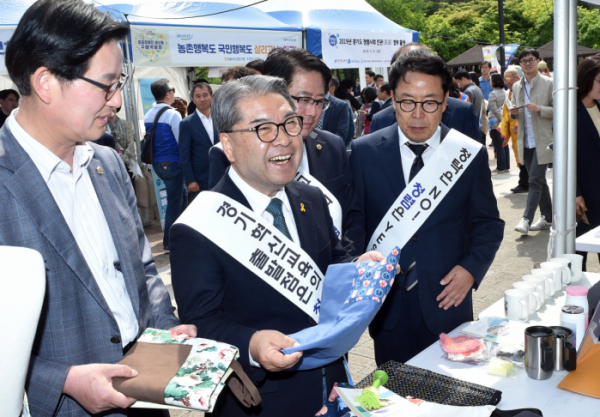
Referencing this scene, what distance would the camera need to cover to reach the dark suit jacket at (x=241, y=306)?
5.58 ft

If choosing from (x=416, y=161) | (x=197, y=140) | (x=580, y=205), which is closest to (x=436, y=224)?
(x=416, y=161)

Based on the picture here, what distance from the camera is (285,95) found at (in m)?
1.88

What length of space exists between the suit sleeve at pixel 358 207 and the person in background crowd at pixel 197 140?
3.58 meters

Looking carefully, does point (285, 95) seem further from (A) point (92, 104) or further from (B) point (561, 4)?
(B) point (561, 4)

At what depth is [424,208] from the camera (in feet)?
8.27

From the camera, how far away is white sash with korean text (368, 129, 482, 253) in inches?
98.3

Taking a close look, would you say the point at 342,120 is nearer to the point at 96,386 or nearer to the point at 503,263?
the point at 503,263

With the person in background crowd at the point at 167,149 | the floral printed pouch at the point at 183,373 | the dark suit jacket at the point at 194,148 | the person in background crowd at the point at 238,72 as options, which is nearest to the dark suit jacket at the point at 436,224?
the floral printed pouch at the point at 183,373

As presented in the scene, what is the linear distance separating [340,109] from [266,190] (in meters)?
4.59

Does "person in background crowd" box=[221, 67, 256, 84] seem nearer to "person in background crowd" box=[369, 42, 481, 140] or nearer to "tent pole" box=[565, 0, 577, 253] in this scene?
"person in background crowd" box=[369, 42, 481, 140]

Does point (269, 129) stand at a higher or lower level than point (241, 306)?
higher

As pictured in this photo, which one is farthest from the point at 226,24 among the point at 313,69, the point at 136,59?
the point at 313,69

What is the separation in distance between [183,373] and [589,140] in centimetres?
Answer: 369

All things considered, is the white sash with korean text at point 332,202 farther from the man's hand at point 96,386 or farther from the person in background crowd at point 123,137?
the person in background crowd at point 123,137
